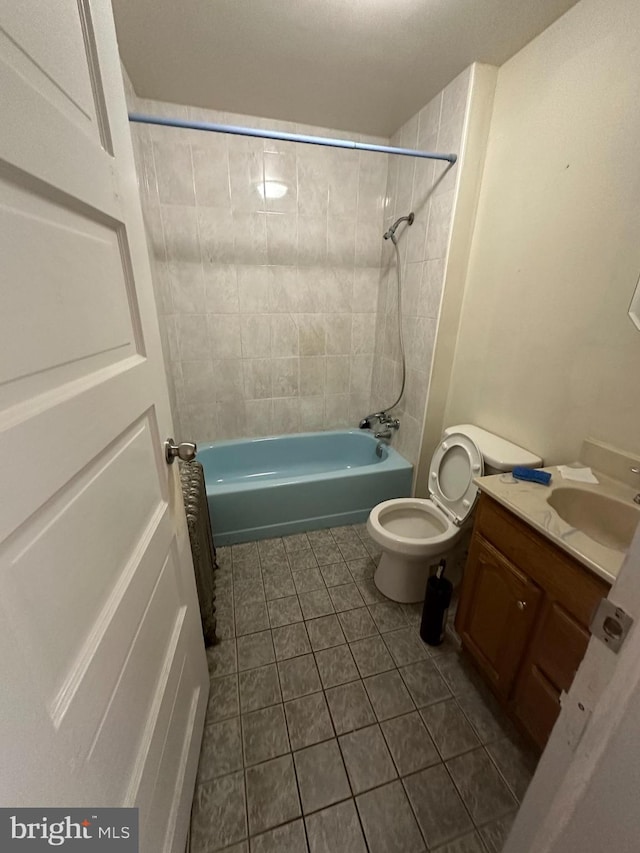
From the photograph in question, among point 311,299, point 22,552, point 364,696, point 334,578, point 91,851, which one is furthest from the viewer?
point 311,299

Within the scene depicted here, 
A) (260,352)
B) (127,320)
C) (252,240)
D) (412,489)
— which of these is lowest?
(412,489)

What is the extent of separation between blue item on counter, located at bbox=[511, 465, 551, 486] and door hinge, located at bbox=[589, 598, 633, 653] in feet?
2.60

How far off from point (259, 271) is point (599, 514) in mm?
2256

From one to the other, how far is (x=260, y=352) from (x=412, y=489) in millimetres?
1470

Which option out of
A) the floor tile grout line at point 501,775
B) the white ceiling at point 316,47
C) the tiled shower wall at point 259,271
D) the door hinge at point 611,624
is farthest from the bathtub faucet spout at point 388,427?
the door hinge at point 611,624

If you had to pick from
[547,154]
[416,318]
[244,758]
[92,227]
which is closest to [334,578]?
[244,758]

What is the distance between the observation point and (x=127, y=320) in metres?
0.68

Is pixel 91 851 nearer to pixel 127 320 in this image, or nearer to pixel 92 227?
pixel 127 320

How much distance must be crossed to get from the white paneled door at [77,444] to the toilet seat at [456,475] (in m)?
1.28

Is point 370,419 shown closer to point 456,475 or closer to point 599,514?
point 456,475

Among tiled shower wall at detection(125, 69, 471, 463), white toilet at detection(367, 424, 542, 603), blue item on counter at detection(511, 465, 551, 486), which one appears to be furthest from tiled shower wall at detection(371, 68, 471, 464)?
blue item on counter at detection(511, 465, 551, 486)

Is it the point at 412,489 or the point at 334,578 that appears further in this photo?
the point at 412,489

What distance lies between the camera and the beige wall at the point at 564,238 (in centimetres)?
108

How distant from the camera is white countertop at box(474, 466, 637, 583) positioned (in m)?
0.82
